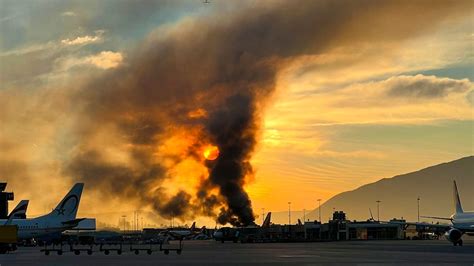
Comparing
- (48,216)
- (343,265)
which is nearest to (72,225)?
(48,216)

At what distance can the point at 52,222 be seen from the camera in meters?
150

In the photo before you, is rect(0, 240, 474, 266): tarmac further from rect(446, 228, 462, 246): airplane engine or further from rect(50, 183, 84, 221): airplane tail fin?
rect(50, 183, 84, 221): airplane tail fin

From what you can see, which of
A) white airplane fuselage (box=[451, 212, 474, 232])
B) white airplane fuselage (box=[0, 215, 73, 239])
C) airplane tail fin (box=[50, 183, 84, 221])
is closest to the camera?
white airplane fuselage (box=[0, 215, 73, 239])

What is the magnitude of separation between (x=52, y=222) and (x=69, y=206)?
8.52 meters

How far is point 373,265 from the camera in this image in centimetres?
6028

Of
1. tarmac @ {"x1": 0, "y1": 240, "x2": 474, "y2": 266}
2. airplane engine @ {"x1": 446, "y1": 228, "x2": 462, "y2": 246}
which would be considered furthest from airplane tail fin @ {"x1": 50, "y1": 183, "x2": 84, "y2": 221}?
airplane engine @ {"x1": 446, "y1": 228, "x2": 462, "y2": 246}

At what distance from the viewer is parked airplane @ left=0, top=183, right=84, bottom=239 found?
479ft

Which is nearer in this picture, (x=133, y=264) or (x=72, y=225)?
(x=133, y=264)

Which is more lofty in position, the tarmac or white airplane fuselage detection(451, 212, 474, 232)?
white airplane fuselage detection(451, 212, 474, 232)

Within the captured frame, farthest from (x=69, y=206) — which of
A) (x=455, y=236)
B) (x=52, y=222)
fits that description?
(x=455, y=236)

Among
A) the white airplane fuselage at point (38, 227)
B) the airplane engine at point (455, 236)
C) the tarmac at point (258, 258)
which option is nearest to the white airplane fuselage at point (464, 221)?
the airplane engine at point (455, 236)

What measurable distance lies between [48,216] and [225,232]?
5297 centimetres

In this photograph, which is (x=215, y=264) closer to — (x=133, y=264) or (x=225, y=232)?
(x=133, y=264)

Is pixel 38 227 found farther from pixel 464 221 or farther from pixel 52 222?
pixel 464 221
